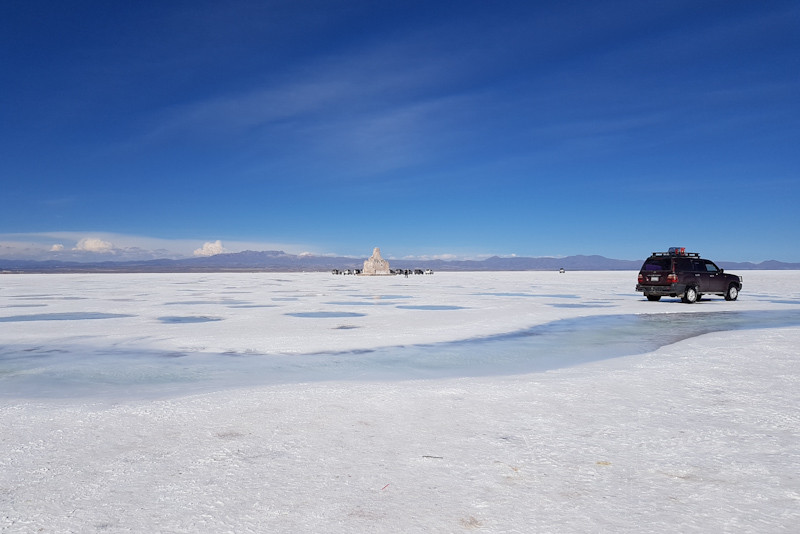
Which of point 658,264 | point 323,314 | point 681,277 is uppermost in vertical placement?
point 658,264

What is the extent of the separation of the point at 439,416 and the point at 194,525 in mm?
2939

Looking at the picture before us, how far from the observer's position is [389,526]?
3383 mm

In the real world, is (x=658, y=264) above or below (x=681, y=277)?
above

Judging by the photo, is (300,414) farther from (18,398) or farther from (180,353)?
(180,353)

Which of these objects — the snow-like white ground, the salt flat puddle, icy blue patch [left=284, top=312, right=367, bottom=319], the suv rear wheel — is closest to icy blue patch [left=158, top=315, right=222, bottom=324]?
icy blue patch [left=284, top=312, right=367, bottom=319]

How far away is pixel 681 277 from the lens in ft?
73.4

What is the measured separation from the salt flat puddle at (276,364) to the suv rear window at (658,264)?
1053 centimetres

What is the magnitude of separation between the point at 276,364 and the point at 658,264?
1905 cm

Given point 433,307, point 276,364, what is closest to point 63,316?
point 276,364

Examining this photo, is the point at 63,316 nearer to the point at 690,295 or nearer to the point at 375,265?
the point at 690,295

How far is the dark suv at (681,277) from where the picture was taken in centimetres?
2234

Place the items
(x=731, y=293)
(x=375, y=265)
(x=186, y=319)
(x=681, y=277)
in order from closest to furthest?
1. (x=186, y=319)
2. (x=681, y=277)
3. (x=731, y=293)
4. (x=375, y=265)

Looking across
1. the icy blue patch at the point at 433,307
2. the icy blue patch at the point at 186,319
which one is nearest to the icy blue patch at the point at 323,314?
the icy blue patch at the point at 186,319

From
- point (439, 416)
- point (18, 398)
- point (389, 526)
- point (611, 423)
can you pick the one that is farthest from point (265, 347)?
point (389, 526)
